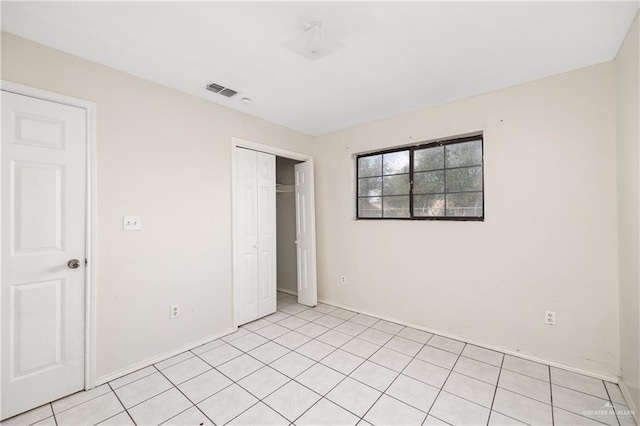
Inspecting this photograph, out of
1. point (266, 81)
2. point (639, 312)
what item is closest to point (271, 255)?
point (266, 81)

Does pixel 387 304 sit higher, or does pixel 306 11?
pixel 306 11

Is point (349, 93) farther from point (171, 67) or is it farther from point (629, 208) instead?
point (629, 208)

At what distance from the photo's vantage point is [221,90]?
103 inches

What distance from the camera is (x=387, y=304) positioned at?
3381mm

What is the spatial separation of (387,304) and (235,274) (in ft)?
6.11

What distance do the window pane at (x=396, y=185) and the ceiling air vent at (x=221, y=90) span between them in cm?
202

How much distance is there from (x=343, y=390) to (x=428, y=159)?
8.03 ft

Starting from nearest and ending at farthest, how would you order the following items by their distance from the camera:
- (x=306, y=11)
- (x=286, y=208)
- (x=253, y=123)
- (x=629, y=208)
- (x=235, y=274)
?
(x=306, y=11)
(x=629, y=208)
(x=235, y=274)
(x=253, y=123)
(x=286, y=208)

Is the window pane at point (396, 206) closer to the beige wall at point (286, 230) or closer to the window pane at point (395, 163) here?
the window pane at point (395, 163)

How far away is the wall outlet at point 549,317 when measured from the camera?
2.34m

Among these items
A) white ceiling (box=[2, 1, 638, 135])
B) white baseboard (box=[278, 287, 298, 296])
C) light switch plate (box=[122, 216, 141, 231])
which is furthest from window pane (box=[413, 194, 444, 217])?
light switch plate (box=[122, 216, 141, 231])

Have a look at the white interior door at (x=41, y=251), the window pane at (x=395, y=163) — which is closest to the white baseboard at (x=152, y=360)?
the white interior door at (x=41, y=251)

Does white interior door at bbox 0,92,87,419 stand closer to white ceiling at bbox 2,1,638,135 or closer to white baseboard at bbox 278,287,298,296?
white ceiling at bbox 2,1,638,135

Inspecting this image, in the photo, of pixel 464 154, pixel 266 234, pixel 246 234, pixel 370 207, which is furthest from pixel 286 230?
pixel 464 154
